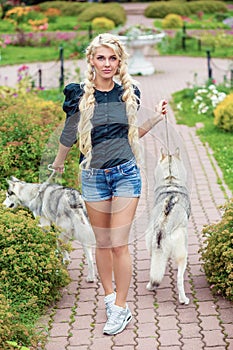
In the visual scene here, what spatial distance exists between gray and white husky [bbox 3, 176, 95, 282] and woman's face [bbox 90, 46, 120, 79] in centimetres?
154

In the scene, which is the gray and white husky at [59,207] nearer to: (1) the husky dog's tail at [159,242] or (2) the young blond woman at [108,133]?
(1) the husky dog's tail at [159,242]

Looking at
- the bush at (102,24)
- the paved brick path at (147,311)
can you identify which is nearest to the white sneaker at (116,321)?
the paved brick path at (147,311)

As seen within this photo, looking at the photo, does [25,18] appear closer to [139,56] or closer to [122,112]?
[139,56]

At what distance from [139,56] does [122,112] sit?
14.7 metres

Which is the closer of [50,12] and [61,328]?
[61,328]

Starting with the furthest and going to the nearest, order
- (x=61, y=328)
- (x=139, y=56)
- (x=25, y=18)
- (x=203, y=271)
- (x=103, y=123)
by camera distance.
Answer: (x=25, y=18) < (x=139, y=56) < (x=203, y=271) < (x=61, y=328) < (x=103, y=123)

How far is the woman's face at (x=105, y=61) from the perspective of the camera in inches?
216

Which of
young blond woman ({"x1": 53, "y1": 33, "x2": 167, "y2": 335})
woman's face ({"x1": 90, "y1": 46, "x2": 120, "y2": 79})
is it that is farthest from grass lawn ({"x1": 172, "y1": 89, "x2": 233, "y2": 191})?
woman's face ({"x1": 90, "y1": 46, "x2": 120, "y2": 79})

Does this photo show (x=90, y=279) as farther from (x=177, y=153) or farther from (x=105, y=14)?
(x=105, y=14)

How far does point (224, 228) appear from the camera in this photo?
21.1 ft

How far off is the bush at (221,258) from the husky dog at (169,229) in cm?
24

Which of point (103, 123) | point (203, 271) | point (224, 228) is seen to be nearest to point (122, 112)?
point (103, 123)

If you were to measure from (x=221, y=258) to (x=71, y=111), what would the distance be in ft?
5.46

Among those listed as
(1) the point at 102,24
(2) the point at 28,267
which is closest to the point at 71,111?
(2) the point at 28,267
